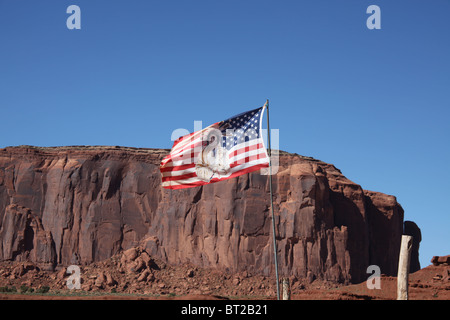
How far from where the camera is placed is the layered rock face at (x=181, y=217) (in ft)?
Answer: 258

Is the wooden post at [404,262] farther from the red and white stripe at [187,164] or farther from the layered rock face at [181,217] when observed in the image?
the layered rock face at [181,217]

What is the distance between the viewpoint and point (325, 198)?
264 ft

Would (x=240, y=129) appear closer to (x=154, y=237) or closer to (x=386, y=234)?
(x=154, y=237)

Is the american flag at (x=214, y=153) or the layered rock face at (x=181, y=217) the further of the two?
the layered rock face at (x=181, y=217)

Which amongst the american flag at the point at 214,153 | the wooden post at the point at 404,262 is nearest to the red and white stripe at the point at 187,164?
the american flag at the point at 214,153

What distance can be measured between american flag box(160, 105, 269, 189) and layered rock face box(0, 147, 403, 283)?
168 feet

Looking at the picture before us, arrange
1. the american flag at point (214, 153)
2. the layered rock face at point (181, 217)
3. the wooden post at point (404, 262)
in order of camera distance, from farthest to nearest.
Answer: the layered rock face at point (181, 217) < the american flag at point (214, 153) < the wooden post at point (404, 262)

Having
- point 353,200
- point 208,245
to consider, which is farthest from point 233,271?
point 353,200

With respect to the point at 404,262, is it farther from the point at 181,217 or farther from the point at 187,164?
the point at 181,217

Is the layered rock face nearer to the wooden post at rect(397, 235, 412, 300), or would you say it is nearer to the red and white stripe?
the red and white stripe

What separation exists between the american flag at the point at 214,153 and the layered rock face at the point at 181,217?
51134 mm

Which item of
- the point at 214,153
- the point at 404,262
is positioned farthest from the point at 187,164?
the point at 404,262

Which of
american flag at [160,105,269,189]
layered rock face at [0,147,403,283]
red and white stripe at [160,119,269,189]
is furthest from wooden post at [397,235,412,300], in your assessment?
layered rock face at [0,147,403,283]

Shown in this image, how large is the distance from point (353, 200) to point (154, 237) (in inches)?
978
